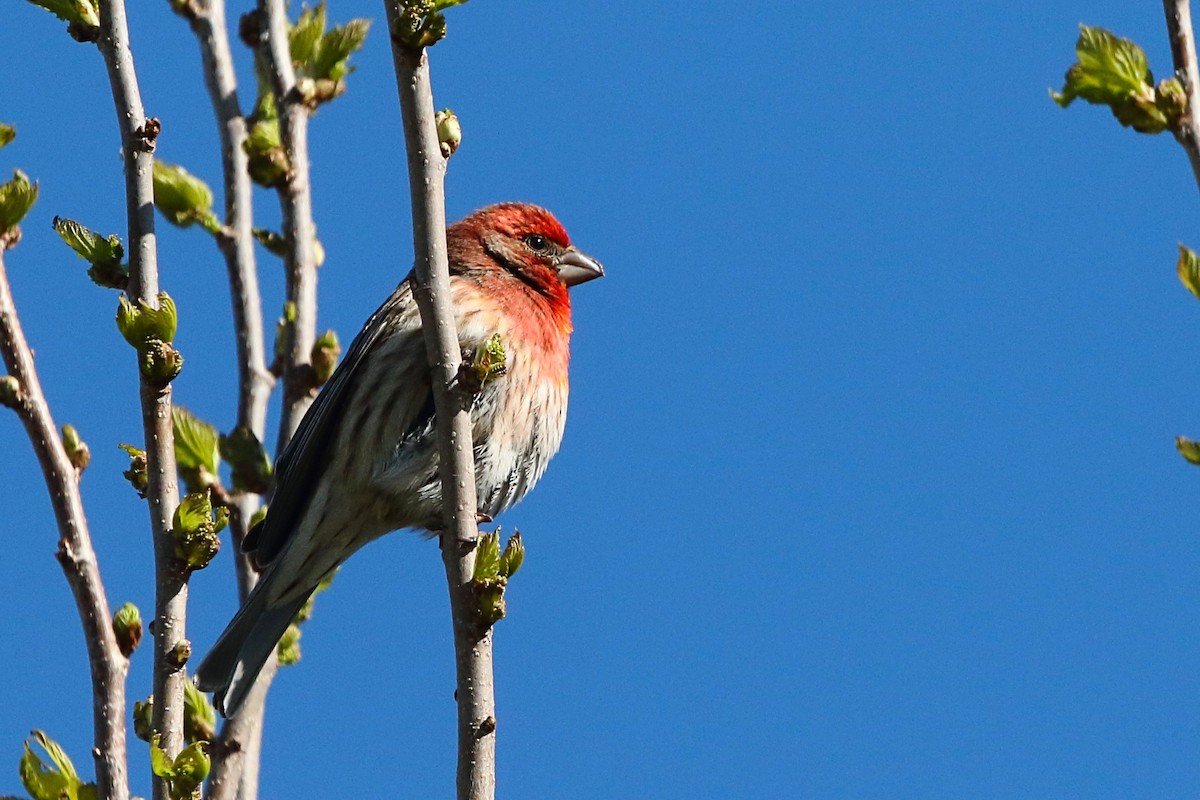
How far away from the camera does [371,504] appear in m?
6.19

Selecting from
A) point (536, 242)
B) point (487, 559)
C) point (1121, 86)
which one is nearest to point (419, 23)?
point (487, 559)

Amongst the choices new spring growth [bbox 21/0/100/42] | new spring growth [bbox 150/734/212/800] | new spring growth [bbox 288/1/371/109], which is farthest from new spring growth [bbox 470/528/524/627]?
new spring growth [bbox 288/1/371/109]

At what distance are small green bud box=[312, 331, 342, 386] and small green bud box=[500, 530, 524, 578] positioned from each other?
2224mm

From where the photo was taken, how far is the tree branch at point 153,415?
3.76 m

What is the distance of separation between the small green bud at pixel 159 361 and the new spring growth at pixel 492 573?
0.86m

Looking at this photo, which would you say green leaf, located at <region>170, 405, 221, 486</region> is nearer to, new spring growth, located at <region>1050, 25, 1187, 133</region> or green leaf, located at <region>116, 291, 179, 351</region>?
green leaf, located at <region>116, 291, 179, 351</region>

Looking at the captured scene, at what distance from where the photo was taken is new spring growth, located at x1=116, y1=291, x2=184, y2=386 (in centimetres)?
378

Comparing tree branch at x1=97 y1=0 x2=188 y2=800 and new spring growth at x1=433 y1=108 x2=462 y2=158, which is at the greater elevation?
new spring growth at x1=433 y1=108 x2=462 y2=158

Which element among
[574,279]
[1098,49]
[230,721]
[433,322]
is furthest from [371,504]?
[1098,49]

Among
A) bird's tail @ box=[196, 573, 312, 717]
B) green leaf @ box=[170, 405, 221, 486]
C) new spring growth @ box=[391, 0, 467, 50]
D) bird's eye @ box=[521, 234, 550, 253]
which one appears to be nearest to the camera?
new spring growth @ box=[391, 0, 467, 50]

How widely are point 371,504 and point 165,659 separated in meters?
2.44

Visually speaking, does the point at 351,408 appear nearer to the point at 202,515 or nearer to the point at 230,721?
the point at 230,721

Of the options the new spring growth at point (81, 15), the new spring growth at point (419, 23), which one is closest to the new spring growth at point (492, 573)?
the new spring growth at point (419, 23)

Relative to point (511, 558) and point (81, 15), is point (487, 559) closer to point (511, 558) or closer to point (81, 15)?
point (511, 558)
